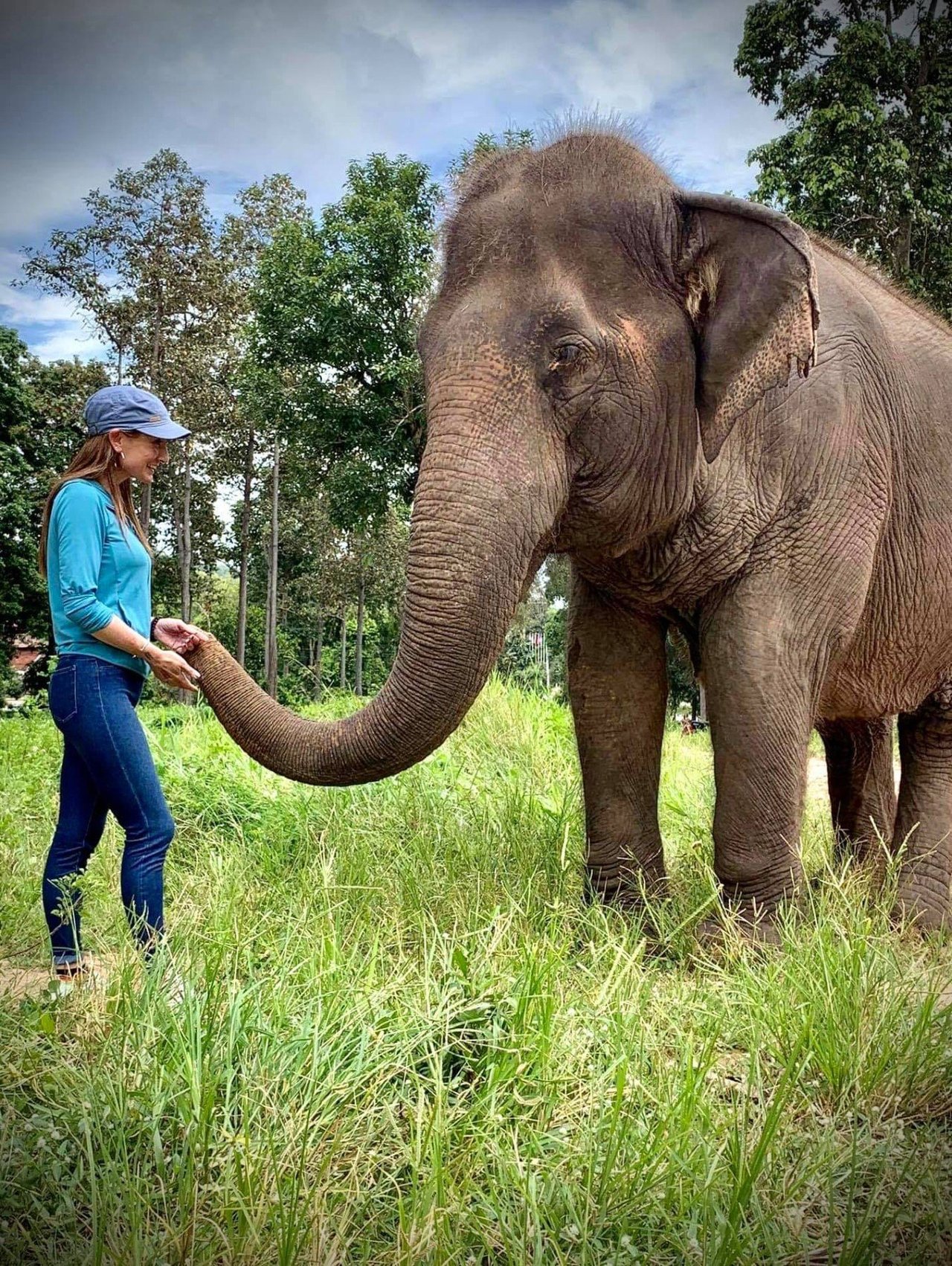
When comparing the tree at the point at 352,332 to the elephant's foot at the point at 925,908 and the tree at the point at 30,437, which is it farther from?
the elephant's foot at the point at 925,908

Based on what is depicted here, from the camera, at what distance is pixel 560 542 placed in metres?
3.51

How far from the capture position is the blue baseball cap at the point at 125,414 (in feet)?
11.0

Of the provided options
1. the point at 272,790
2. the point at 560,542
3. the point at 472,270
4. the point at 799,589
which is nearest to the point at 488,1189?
the point at 560,542

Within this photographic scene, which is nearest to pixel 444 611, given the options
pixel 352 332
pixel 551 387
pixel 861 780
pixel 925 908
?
pixel 551 387

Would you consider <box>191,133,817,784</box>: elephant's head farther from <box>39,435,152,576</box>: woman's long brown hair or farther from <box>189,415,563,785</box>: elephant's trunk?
<box>39,435,152,576</box>: woman's long brown hair

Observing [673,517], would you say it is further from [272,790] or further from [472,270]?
[272,790]

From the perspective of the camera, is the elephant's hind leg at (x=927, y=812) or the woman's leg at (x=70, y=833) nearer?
the woman's leg at (x=70, y=833)

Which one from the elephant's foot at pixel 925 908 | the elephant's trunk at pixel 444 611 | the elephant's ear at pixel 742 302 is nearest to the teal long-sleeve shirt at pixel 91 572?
the elephant's trunk at pixel 444 611

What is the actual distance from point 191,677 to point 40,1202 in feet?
4.94

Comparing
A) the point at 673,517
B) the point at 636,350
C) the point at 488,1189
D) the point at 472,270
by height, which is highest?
the point at 472,270

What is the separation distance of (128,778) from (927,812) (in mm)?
3422

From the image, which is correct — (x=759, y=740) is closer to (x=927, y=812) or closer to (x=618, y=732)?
(x=618, y=732)

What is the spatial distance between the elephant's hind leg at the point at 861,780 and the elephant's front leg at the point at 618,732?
1.50 meters

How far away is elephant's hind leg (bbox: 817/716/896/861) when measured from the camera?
5277mm
